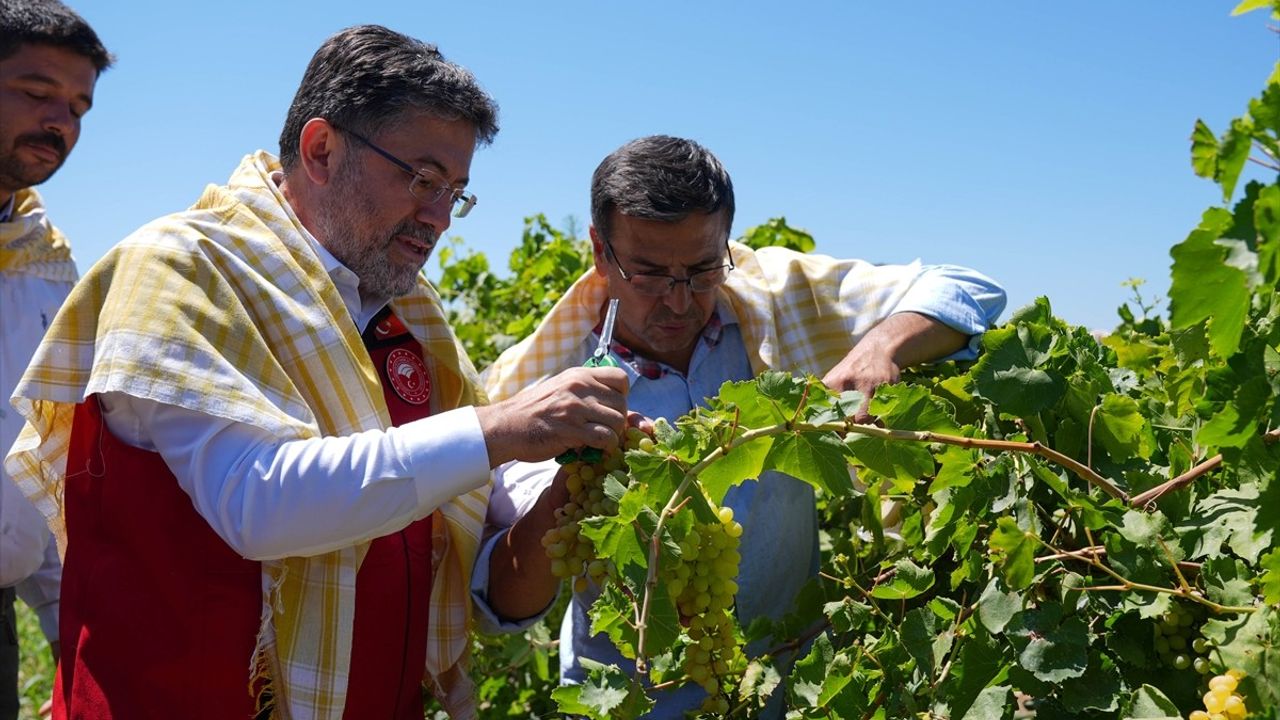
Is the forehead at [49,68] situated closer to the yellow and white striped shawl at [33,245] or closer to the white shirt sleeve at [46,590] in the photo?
the yellow and white striped shawl at [33,245]

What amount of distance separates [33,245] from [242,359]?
2.14 meters

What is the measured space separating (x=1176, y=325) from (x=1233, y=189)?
132 millimetres

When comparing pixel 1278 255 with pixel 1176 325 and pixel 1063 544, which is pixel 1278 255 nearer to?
pixel 1176 325

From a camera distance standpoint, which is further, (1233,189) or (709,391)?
(709,391)

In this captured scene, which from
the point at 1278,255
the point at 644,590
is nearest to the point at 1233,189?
the point at 1278,255

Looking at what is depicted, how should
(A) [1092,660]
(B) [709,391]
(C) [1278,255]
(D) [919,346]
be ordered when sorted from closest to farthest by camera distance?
(C) [1278,255] < (A) [1092,660] < (D) [919,346] < (B) [709,391]

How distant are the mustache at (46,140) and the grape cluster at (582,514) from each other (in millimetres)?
2444

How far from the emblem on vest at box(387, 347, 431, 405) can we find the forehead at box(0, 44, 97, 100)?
197 cm

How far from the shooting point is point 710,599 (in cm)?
174

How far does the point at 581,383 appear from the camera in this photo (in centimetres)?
182

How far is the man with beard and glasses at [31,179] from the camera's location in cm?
335

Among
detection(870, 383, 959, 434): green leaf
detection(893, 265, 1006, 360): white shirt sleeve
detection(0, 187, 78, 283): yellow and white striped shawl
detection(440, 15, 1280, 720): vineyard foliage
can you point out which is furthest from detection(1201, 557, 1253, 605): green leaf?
detection(0, 187, 78, 283): yellow and white striped shawl

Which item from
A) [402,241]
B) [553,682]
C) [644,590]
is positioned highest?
[402,241]

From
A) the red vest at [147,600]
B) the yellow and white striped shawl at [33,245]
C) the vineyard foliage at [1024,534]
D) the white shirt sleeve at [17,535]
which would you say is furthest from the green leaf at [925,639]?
the yellow and white striped shawl at [33,245]
